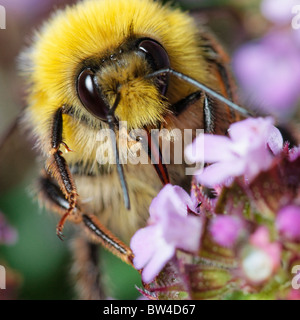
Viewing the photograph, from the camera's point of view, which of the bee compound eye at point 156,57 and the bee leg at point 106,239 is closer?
the bee compound eye at point 156,57

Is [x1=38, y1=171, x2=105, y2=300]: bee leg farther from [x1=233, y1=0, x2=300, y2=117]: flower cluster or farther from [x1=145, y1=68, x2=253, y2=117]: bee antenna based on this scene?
[x1=233, y1=0, x2=300, y2=117]: flower cluster

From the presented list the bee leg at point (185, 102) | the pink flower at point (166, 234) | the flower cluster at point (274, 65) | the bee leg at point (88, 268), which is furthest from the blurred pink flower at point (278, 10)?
the pink flower at point (166, 234)

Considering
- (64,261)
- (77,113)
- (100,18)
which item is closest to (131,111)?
(77,113)

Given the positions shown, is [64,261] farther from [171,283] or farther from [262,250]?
[262,250]

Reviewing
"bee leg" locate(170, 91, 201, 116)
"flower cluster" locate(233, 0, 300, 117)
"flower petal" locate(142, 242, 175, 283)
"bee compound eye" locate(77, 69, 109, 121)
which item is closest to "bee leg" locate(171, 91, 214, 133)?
"bee leg" locate(170, 91, 201, 116)

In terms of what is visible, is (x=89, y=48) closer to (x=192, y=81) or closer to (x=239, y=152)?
(x=192, y=81)

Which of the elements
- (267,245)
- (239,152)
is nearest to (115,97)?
(239,152)

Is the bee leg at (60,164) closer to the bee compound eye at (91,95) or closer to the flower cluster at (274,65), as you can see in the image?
→ the bee compound eye at (91,95)


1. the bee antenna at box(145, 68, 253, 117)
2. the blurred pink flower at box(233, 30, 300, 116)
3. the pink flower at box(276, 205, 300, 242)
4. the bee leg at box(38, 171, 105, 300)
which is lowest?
the bee leg at box(38, 171, 105, 300)
